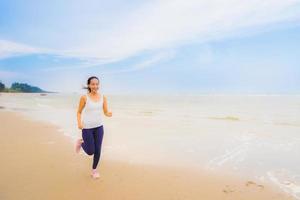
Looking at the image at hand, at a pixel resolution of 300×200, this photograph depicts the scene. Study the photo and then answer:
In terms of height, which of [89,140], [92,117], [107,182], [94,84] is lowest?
[107,182]

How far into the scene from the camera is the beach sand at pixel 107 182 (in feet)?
15.0

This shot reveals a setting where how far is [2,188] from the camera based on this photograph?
4742mm

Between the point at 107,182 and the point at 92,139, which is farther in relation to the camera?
the point at 92,139

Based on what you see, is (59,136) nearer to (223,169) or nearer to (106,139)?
(106,139)

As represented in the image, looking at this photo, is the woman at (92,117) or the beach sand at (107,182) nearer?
the beach sand at (107,182)

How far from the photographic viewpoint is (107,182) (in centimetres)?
520

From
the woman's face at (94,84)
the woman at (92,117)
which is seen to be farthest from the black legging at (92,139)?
the woman's face at (94,84)

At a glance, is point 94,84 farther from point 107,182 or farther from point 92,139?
point 107,182

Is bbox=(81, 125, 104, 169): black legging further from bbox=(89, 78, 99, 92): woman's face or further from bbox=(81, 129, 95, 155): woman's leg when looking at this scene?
bbox=(89, 78, 99, 92): woman's face

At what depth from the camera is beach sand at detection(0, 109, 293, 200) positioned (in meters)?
4.59

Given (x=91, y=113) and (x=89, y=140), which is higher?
(x=91, y=113)

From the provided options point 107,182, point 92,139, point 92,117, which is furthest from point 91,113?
point 107,182

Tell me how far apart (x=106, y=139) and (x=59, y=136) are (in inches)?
66.3

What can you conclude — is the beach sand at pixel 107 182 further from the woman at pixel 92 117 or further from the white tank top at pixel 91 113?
the white tank top at pixel 91 113
